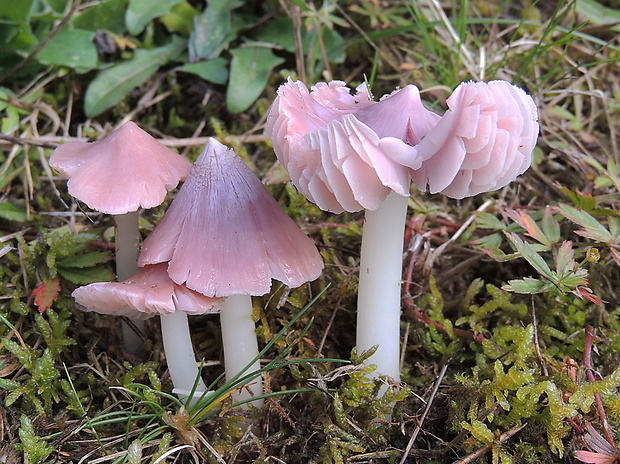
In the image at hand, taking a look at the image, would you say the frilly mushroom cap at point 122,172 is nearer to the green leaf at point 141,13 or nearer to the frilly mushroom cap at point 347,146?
the frilly mushroom cap at point 347,146

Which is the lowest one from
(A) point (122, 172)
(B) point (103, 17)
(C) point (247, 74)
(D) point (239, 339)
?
(D) point (239, 339)

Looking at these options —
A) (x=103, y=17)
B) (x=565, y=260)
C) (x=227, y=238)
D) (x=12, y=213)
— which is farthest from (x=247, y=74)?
(x=565, y=260)

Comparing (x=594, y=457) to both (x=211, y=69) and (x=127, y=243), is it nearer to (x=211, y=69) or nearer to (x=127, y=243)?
(x=127, y=243)

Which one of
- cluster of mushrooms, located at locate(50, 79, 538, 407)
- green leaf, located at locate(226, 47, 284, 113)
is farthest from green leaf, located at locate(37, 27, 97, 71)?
cluster of mushrooms, located at locate(50, 79, 538, 407)

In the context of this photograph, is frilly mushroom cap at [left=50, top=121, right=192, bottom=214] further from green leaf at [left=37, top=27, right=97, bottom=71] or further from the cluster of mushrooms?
green leaf at [left=37, top=27, right=97, bottom=71]

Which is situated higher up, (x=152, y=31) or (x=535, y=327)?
(x=152, y=31)

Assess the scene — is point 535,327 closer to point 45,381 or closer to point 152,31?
point 45,381

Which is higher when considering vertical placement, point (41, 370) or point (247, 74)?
point (247, 74)

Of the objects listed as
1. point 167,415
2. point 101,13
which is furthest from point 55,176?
point 167,415
